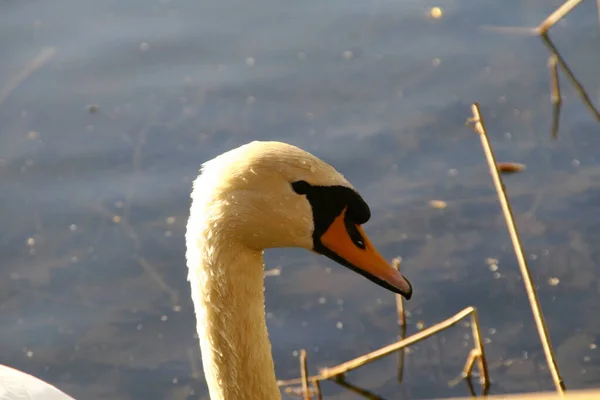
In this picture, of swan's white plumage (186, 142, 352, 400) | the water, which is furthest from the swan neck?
the water

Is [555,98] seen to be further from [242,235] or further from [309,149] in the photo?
[242,235]

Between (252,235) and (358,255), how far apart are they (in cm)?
33

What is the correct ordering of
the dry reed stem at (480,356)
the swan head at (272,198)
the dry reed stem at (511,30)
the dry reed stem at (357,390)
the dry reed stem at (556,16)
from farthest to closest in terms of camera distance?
the dry reed stem at (511,30) → the dry reed stem at (556,16) → the dry reed stem at (357,390) → the dry reed stem at (480,356) → the swan head at (272,198)

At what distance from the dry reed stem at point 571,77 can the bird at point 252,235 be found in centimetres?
316

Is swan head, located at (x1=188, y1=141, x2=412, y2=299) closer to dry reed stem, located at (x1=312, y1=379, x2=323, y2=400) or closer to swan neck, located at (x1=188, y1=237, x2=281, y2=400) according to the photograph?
swan neck, located at (x1=188, y1=237, x2=281, y2=400)

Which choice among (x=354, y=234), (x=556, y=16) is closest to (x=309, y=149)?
(x=556, y=16)

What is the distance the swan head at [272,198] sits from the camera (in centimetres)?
289

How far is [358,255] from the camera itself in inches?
121

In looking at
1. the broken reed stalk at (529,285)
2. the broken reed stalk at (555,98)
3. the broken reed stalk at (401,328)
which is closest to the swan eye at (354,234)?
the broken reed stalk at (529,285)

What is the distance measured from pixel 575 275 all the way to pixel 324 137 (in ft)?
4.95

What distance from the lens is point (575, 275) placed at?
498cm

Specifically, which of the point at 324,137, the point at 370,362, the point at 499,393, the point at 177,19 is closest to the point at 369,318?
the point at 370,362

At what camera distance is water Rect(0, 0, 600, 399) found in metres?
Answer: 4.74

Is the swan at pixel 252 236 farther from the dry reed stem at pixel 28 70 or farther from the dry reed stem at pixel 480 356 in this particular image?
the dry reed stem at pixel 28 70
